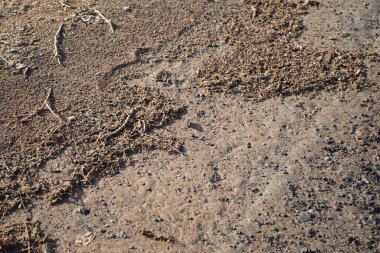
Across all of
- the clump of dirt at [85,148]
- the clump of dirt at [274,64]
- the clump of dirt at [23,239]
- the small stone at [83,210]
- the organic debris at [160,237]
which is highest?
the clump of dirt at [274,64]

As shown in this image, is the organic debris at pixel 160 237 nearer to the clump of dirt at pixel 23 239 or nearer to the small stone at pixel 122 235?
the small stone at pixel 122 235

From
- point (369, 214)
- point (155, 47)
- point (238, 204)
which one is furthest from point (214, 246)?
point (155, 47)

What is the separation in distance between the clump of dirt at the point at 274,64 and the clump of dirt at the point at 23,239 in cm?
194

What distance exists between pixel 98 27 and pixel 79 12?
0.35 m

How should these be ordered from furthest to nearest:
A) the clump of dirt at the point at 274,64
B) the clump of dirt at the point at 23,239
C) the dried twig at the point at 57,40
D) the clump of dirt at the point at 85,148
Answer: the dried twig at the point at 57,40 < the clump of dirt at the point at 274,64 < the clump of dirt at the point at 85,148 < the clump of dirt at the point at 23,239

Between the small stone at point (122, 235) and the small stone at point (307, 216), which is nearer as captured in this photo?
the small stone at point (122, 235)

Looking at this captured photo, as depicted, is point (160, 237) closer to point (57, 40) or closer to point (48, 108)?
point (48, 108)

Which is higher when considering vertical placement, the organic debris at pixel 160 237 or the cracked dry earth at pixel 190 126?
the cracked dry earth at pixel 190 126

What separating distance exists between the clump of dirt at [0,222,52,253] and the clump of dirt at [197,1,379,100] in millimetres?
1937

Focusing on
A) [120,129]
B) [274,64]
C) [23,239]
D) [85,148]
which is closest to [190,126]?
[120,129]

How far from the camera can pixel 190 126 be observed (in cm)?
433

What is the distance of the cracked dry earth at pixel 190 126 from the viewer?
11.8ft

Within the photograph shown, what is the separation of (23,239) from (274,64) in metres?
2.67

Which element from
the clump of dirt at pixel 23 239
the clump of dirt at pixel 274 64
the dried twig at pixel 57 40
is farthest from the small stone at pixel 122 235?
the dried twig at pixel 57 40
